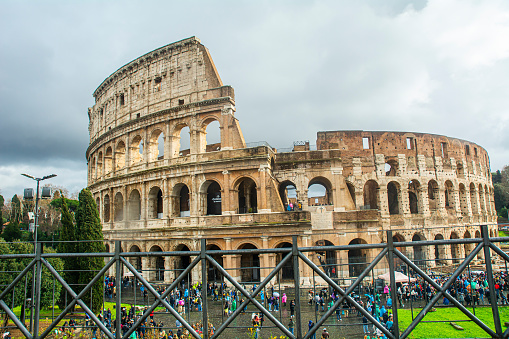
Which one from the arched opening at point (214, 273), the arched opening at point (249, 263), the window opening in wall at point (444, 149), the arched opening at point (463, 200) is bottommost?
the arched opening at point (249, 263)

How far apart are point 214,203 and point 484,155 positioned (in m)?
28.7

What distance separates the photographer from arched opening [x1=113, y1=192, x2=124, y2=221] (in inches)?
1091

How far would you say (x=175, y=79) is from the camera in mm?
24578

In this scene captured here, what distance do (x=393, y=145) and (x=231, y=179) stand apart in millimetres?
Answer: 13987

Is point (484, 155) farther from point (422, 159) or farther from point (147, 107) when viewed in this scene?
point (147, 107)

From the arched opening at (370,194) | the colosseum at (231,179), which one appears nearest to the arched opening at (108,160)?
the colosseum at (231,179)

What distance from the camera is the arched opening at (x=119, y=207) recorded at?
2770 cm

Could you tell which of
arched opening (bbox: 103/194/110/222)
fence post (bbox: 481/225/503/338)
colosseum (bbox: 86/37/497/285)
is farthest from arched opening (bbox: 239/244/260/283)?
fence post (bbox: 481/225/503/338)

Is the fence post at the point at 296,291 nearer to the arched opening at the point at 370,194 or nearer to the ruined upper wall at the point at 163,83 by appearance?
the ruined upper wall at the point at 163,83

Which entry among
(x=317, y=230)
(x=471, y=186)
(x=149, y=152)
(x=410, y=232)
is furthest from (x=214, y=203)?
(x=471, y=186)

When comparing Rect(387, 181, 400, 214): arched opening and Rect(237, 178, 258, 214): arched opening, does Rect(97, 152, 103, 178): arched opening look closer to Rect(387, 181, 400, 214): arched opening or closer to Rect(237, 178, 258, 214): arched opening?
Rect(237, 178, 258, 214): arched opening

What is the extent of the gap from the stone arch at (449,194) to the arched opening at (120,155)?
27611 mm

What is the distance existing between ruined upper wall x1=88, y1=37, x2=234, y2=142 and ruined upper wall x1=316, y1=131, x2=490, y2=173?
9136 mm

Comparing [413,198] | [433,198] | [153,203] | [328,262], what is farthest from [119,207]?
[433,198]
